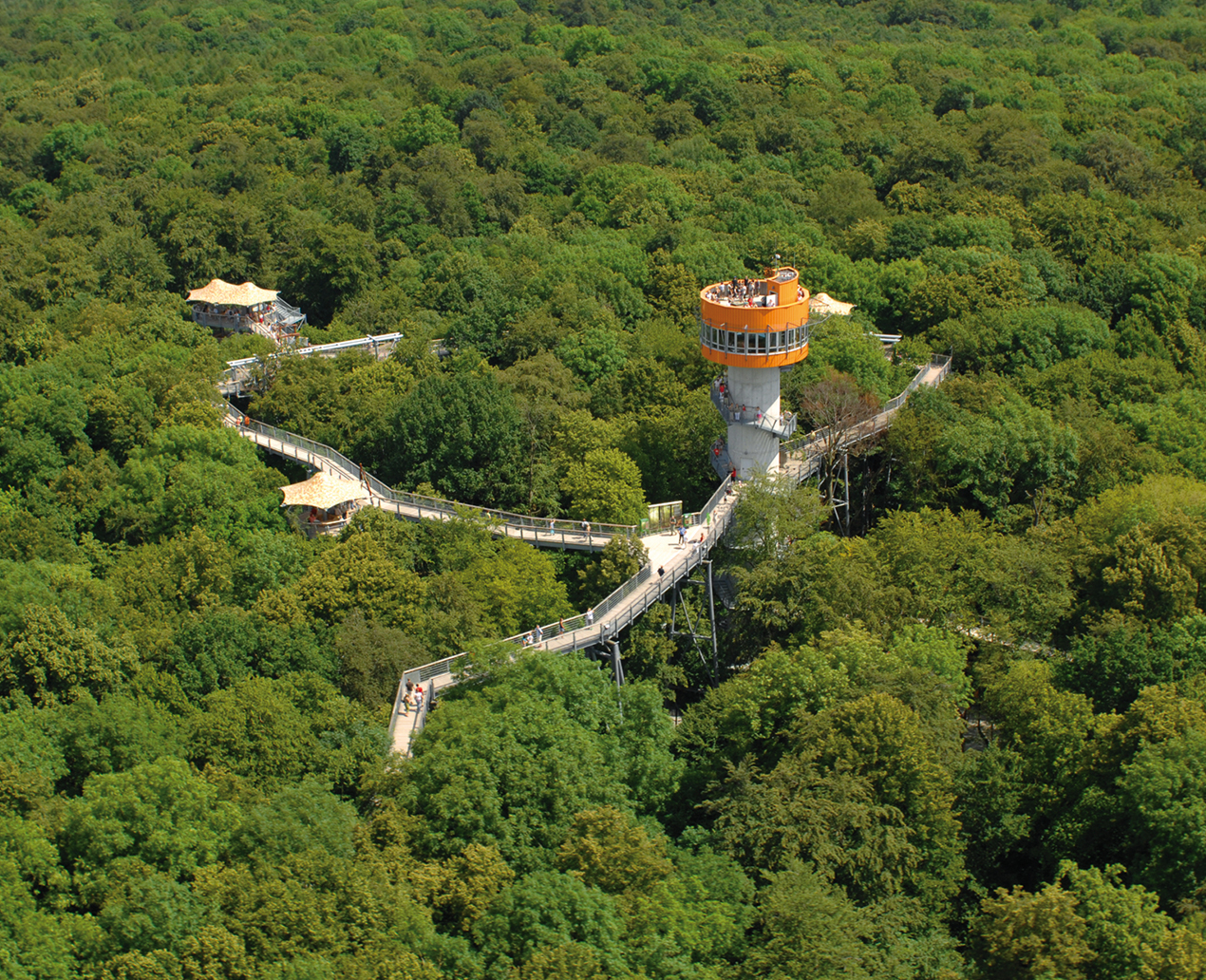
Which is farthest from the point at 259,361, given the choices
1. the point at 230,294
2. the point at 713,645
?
the point at 713,645

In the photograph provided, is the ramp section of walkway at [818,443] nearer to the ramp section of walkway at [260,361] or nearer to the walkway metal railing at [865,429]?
the walkway metal railing at [865,429]

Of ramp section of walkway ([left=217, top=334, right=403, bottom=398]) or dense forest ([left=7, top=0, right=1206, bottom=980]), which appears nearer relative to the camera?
dense forest ([left=7, top=0, right=1206, bottom=980])

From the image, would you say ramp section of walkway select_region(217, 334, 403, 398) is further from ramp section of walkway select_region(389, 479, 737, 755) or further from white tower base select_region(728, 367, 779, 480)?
ramp section of walkway select_region(389, 479, 737, 755)

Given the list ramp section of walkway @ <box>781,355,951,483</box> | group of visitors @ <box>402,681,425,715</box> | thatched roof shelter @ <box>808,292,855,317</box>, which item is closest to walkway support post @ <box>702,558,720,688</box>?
ramp section of walkway @ <box>781,355,951,483</box>

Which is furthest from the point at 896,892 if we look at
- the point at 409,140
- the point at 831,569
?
the point at 409,140

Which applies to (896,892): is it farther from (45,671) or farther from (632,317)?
(632,317)

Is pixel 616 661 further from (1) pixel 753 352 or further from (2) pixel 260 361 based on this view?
(2) pixel 260 361
